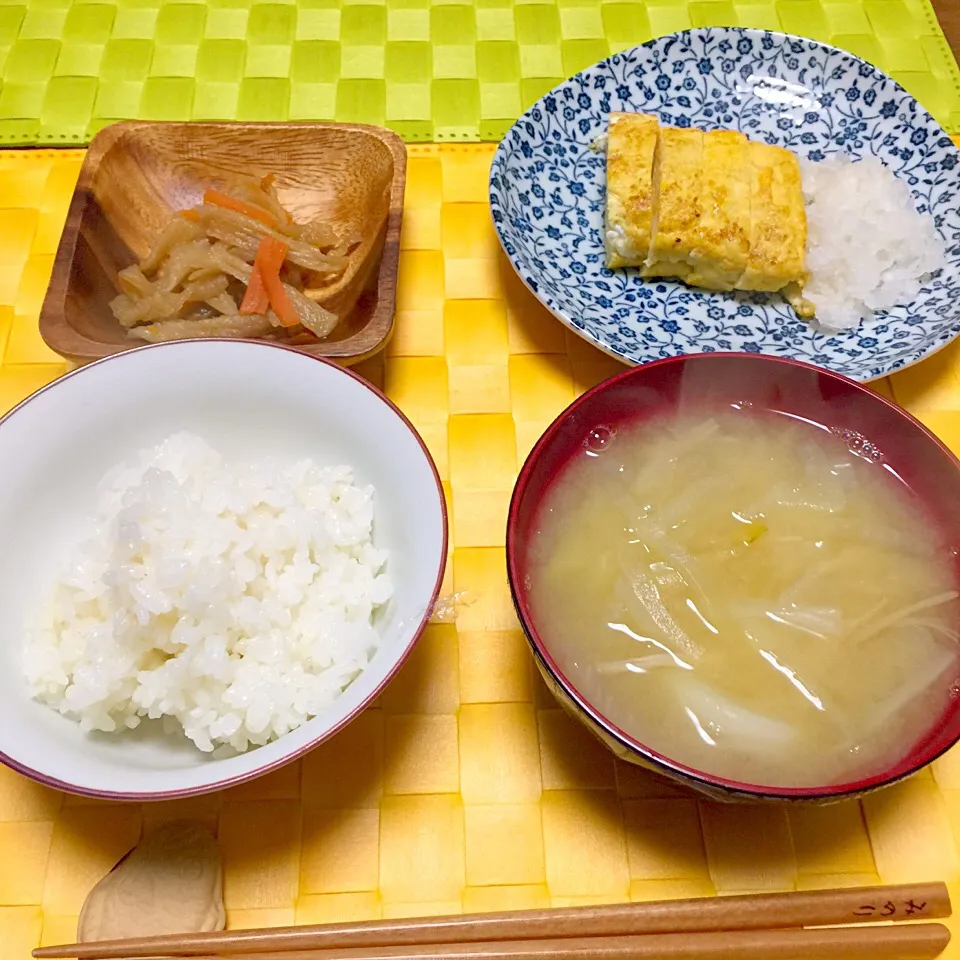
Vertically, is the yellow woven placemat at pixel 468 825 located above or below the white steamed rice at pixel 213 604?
below

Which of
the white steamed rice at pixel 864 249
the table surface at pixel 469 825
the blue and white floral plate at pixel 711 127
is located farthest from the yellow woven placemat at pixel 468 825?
the white steamed rice at pixel 864 249

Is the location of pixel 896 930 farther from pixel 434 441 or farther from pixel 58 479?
pixel 58 479

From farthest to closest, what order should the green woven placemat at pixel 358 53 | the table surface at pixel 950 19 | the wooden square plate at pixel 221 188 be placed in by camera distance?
the table surface at pixel 950 19 < the green woven placemat at pixel 358 53 < the wooden square plate at pixel 221 188

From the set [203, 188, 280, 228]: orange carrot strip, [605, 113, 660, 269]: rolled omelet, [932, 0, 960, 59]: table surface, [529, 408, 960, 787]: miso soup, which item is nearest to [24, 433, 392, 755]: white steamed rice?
[529, 408, 960, 787]: miso soup

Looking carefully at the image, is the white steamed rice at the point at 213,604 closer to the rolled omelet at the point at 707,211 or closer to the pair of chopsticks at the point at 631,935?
the pair of chopsticks at the point at 631,935

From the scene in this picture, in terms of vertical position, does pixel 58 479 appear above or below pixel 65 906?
above

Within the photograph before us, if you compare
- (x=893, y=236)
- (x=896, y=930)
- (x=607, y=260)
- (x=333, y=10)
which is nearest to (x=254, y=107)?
(x=333, y=10)
